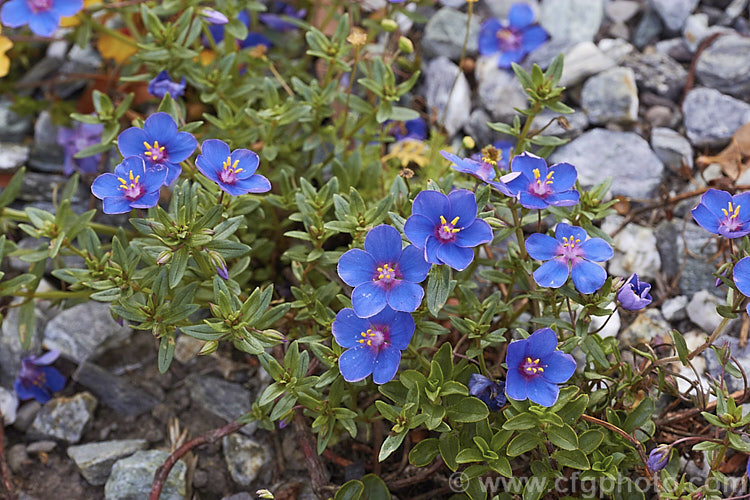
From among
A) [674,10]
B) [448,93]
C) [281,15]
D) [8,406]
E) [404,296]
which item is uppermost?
[674,10]

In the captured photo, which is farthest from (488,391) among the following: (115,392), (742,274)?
(115,392)

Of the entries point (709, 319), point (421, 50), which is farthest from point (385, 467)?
point (421, 50)

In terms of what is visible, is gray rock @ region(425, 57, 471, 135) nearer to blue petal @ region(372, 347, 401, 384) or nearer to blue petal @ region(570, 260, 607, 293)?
blue petal @ region(570, 260, 607, 293)

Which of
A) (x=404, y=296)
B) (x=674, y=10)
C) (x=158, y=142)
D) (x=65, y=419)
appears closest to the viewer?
(x=404, y=296)

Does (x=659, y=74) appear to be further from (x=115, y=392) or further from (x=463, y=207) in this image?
(x=115, y=392)

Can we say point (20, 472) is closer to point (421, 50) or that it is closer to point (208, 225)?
point (208, 225)

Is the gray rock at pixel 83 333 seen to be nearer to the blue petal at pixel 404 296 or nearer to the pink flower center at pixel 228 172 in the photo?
the pink flower center at pixel 228 172

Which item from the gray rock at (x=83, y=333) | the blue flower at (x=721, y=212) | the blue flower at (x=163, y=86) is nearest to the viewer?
the blue flower at (x=721, y=212)

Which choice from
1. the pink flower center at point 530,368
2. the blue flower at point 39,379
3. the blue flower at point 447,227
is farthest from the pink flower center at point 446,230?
the blue flower at point 39,379
